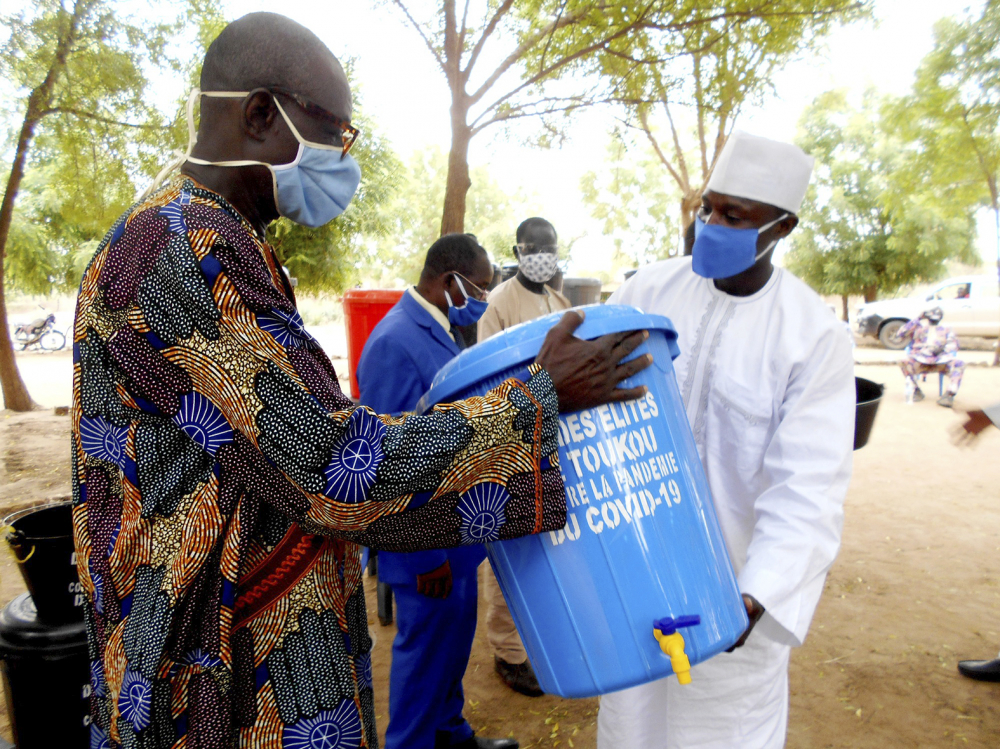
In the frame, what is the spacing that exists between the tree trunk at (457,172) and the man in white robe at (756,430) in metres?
5.43

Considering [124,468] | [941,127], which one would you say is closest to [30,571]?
[124,468]

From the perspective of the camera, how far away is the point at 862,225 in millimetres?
24750

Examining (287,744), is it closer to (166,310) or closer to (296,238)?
(166,310)

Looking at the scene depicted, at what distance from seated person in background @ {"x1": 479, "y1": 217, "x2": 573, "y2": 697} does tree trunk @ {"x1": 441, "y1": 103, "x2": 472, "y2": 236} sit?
2.66 m

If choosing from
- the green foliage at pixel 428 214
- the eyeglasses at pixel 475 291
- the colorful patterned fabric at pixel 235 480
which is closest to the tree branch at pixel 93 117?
the eyeglasses at pixel 475 291

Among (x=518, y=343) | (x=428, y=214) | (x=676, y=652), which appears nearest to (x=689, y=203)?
(x=518, y=343)

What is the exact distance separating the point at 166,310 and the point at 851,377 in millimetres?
1551

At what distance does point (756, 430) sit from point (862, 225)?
2681 centimetres

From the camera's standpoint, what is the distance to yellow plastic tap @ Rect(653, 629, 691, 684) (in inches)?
48.2

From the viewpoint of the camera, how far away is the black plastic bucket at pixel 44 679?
223cm

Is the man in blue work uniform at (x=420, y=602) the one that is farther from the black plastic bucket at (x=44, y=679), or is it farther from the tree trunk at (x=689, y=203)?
the tree trunk at (x=689, y=203)

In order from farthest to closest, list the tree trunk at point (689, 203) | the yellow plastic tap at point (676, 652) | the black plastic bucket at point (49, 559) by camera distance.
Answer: the tree trunk at point (689, 203) → the black plastic bucket at point (49, 559) → the yellow plastic tap at point (676, 652)

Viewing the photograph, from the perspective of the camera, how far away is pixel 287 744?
3.86 feet

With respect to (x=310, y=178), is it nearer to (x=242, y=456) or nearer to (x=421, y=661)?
(x=242, y=456)
